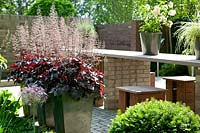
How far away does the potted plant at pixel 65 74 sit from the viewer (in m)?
3.50

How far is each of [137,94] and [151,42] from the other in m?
0.66

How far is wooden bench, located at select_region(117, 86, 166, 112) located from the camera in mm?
4270

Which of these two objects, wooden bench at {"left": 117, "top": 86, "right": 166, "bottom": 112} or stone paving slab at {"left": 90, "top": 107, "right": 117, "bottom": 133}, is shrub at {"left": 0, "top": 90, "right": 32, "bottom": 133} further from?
wooden bench at {"left": 117, "top": 86, "right": 166, "bottom": 112}

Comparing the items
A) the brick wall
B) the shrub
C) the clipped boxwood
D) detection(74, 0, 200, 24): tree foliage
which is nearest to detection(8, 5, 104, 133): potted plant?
the shrub

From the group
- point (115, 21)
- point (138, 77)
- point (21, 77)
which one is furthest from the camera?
point (115, 21)

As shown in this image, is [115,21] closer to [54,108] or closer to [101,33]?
[101,33]

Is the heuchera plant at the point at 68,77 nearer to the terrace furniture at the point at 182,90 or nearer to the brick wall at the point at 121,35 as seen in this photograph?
the terrace furniture at the point at 182,90

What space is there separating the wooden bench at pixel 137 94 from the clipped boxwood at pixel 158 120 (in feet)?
5.61

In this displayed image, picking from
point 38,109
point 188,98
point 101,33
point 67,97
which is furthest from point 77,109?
point 101,33

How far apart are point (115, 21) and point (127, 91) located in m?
11.0

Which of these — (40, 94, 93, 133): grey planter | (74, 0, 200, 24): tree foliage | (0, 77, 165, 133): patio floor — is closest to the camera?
(40, 94, 93, 133): grey planter

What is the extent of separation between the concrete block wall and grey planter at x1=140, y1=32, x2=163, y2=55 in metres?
1.22

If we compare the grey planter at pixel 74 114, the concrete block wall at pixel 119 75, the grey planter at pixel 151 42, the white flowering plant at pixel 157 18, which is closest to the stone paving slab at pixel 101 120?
the concrete block wall at pixel 119 75

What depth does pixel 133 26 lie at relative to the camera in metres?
10.6
